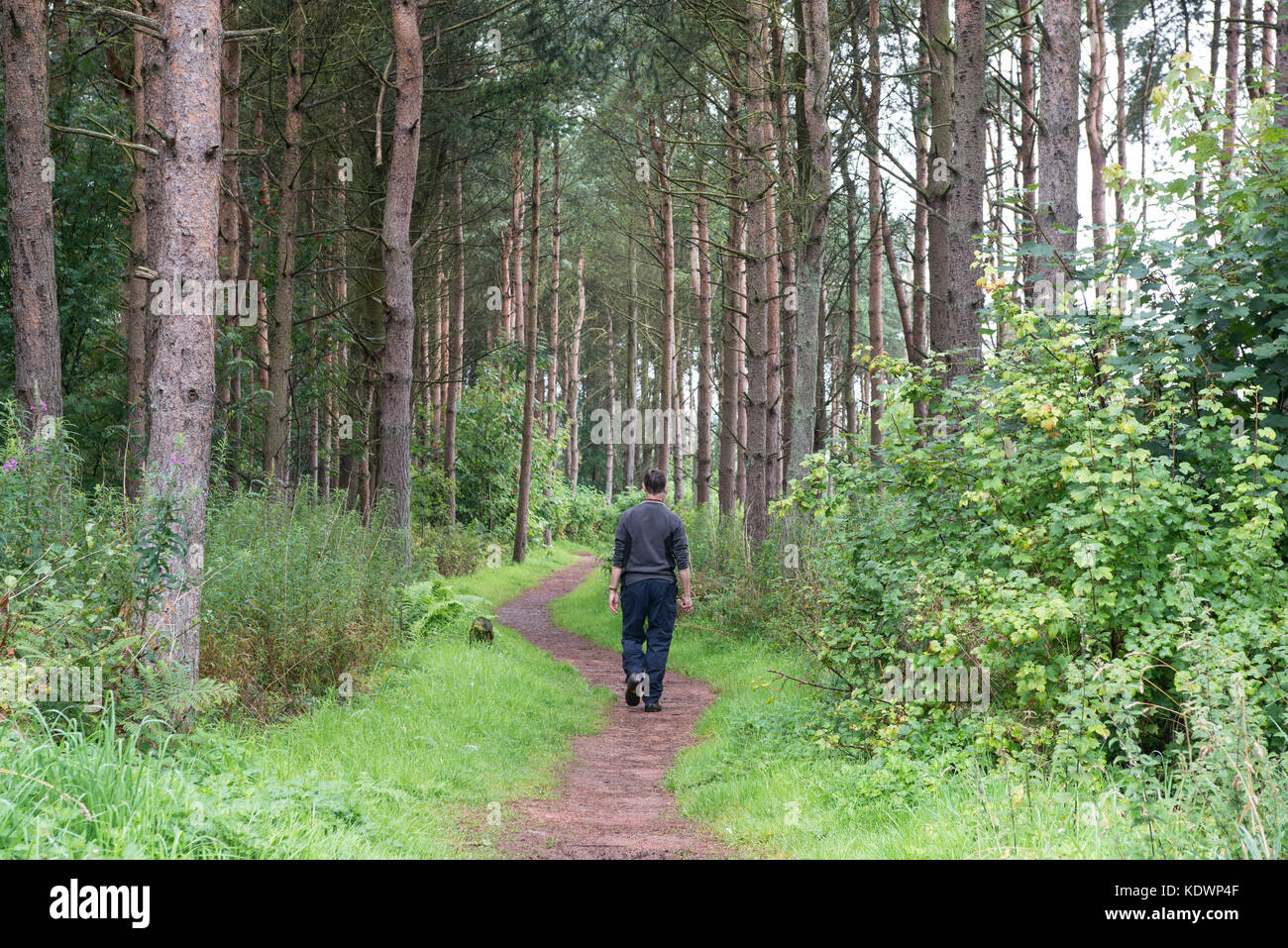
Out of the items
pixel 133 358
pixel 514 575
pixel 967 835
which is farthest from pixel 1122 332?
pixel 514 575

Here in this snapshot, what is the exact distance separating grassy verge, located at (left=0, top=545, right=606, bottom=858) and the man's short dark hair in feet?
7.30

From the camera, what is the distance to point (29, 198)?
35.4ft

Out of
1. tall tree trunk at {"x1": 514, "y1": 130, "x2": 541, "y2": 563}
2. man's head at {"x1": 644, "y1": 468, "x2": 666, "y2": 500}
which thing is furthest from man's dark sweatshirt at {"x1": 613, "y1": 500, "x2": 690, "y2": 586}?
tall tree trunk at {"x1": 514, "y1": 130, "x2": 541, "y2": 563}

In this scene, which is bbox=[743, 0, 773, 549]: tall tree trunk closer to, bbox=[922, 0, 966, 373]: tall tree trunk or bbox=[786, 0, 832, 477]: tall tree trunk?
bbox=[786, 0, 832, 477]: tall tree trunk

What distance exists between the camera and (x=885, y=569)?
6688 mm

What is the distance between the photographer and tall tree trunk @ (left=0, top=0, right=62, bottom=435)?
35.3 feet

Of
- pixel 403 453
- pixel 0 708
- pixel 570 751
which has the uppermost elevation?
pixel 403 453

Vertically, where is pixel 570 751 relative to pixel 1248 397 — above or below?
below

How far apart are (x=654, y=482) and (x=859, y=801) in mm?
4769

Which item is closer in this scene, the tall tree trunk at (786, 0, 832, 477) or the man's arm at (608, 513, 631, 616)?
the man's arm at (608, 513, 631, 616)

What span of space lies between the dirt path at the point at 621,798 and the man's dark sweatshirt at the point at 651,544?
1405 mm

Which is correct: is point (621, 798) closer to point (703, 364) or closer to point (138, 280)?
point (138, 280)
